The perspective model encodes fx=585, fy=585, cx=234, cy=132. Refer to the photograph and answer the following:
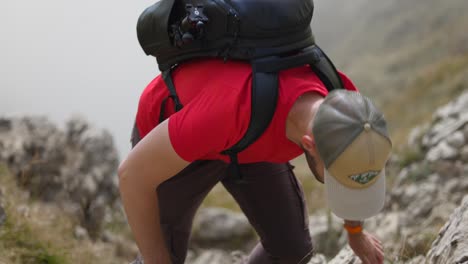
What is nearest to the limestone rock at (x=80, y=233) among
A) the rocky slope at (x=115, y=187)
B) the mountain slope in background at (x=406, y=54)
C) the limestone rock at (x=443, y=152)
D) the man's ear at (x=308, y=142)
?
the rocky slope at (x=115, y=187)

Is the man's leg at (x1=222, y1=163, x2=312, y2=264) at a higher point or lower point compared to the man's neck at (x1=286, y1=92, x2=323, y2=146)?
lower

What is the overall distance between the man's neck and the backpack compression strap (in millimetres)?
110

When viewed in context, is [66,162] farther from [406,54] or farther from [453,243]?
[406,54]

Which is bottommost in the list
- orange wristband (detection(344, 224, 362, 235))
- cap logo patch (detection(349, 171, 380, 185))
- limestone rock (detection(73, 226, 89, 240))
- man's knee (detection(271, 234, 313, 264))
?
limestone rock (detection(73, 226, 89, 240))

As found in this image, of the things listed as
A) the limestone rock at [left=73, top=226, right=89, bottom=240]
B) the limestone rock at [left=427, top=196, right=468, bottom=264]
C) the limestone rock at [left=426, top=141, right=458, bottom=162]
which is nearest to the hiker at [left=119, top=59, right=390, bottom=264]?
the limestone rock at [left=427, top=196, right=468, bottom=264]

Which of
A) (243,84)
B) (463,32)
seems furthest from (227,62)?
(463,32)

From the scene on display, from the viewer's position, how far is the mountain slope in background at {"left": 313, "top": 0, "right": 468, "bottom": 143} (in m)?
25.2

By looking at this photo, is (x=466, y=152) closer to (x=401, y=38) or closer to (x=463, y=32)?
(x=463, y=32)

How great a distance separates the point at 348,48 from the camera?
75812 millimetres

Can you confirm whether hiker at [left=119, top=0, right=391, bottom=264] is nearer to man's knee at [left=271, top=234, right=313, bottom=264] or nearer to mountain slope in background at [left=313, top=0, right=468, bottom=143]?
man's knee at [left=271, top=234, right=313, bottom=264]

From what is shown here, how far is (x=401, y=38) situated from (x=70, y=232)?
6132cm

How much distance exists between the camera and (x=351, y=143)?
265 cm

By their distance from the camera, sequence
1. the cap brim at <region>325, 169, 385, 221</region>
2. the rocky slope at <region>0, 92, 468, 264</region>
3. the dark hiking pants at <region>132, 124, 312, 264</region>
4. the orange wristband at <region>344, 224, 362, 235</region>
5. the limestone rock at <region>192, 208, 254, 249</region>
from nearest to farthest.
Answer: the cap brim at <region>325, 169, 385, 221</region>
the orange wristband at <region>344, 224, 362, 235</region>
the dark hiking pants at <region>132, 124, 312, 264</region>
the rocky slope at <region>0, 92, 468, 264</region>
the limestone rock at <region>192, 208, 254, 249</region>

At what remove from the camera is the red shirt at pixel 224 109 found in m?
2.87
